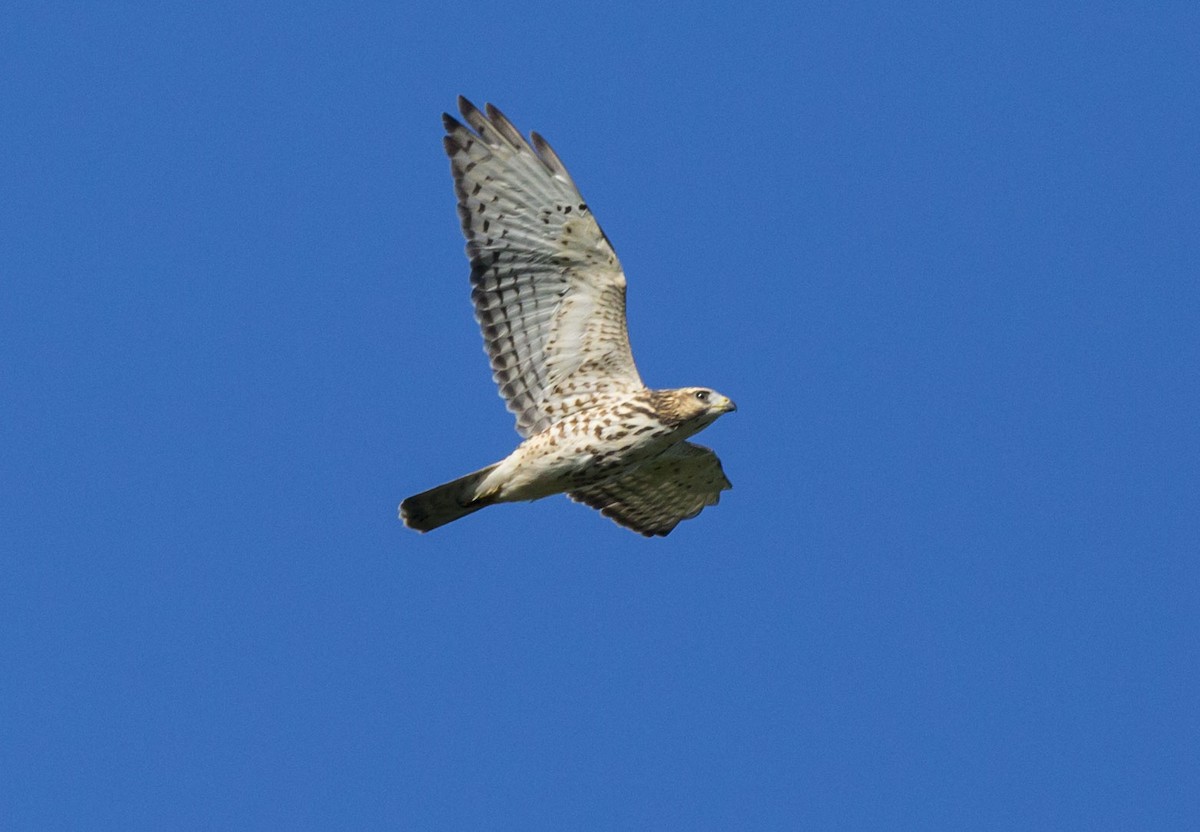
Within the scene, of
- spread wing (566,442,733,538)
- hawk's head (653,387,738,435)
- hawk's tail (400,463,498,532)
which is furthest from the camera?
spread wing (566,442,733,538)

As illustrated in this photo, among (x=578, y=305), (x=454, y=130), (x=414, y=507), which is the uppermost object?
(x=454, y=130)

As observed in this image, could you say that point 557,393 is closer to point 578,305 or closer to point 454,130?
point 578,305

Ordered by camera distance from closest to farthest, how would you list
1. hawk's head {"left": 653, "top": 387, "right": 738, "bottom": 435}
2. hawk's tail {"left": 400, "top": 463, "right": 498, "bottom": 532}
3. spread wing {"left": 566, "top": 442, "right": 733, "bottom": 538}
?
hawk's head {"left": 653, "top": 387, "right": 738, "bottom": 435}, hawk's tail {"left": 400, "top": 463, "right": 498, "bottom": 532}, spread wing {"left": 566, "top": 442, "right": 733, "bottom": 538}

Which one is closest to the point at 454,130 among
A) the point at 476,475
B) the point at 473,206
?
the point at 473,206

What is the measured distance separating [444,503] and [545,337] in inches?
53.4

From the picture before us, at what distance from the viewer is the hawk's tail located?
Answer: 1445 cm

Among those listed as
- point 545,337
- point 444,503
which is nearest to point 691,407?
point 545,337

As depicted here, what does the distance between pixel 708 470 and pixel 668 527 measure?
675 mm

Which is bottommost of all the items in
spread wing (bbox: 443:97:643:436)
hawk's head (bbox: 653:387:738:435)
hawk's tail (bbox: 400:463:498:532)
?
hawk's tail (bbox: 400:463:498:532)

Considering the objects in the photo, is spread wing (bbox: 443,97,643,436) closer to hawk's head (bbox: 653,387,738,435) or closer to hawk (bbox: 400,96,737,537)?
hawk (bbox: 400,96,737,537)

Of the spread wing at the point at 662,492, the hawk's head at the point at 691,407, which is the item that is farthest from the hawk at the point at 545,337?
the spread wing at the point at 662,492

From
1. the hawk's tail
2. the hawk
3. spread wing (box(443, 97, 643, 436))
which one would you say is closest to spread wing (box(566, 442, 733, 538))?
the hawk

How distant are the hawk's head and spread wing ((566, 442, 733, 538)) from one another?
1.27 metres

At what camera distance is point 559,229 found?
47.6ft
